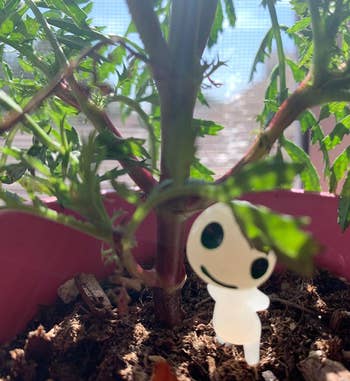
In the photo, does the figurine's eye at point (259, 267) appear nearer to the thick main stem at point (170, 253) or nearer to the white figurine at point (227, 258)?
the white figurine at point (227, 258)

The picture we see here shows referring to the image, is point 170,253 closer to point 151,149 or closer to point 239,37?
point 151,149

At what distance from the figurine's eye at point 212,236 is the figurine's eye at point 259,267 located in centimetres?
3

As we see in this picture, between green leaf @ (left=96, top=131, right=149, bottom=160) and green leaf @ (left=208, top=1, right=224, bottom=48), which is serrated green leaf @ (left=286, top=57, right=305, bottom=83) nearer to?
green leaf @ (left=208, top=1, right=224, bottom=48)

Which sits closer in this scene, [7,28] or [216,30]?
[7,28]

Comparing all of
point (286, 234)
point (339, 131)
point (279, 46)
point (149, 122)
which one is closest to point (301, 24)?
point (279, 46)

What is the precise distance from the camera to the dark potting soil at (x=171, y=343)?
0.55 m

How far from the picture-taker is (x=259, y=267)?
424 millimetres

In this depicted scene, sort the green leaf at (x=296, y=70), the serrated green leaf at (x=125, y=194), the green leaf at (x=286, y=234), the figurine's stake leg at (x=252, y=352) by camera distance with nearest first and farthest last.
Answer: the green leaf at (x=286, y=234)
the serrated green leaf at (x=125, y=194)
the figurine's stake leg at (x=252, y=352)
the green leaf at (x=296, y=70)

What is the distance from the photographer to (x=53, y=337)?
596 mm

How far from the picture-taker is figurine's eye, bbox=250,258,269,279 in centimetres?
42

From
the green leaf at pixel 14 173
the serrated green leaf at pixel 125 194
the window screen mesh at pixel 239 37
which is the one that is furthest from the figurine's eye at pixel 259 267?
the window screen mesh at pixel 239 37

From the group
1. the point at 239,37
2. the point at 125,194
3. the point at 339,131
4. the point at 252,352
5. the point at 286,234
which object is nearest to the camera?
the point at 286,234

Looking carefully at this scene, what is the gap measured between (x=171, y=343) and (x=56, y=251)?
0.66ft

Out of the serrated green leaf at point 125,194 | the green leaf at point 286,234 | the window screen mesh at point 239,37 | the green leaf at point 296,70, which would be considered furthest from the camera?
the window screen mesh at point 239,37
